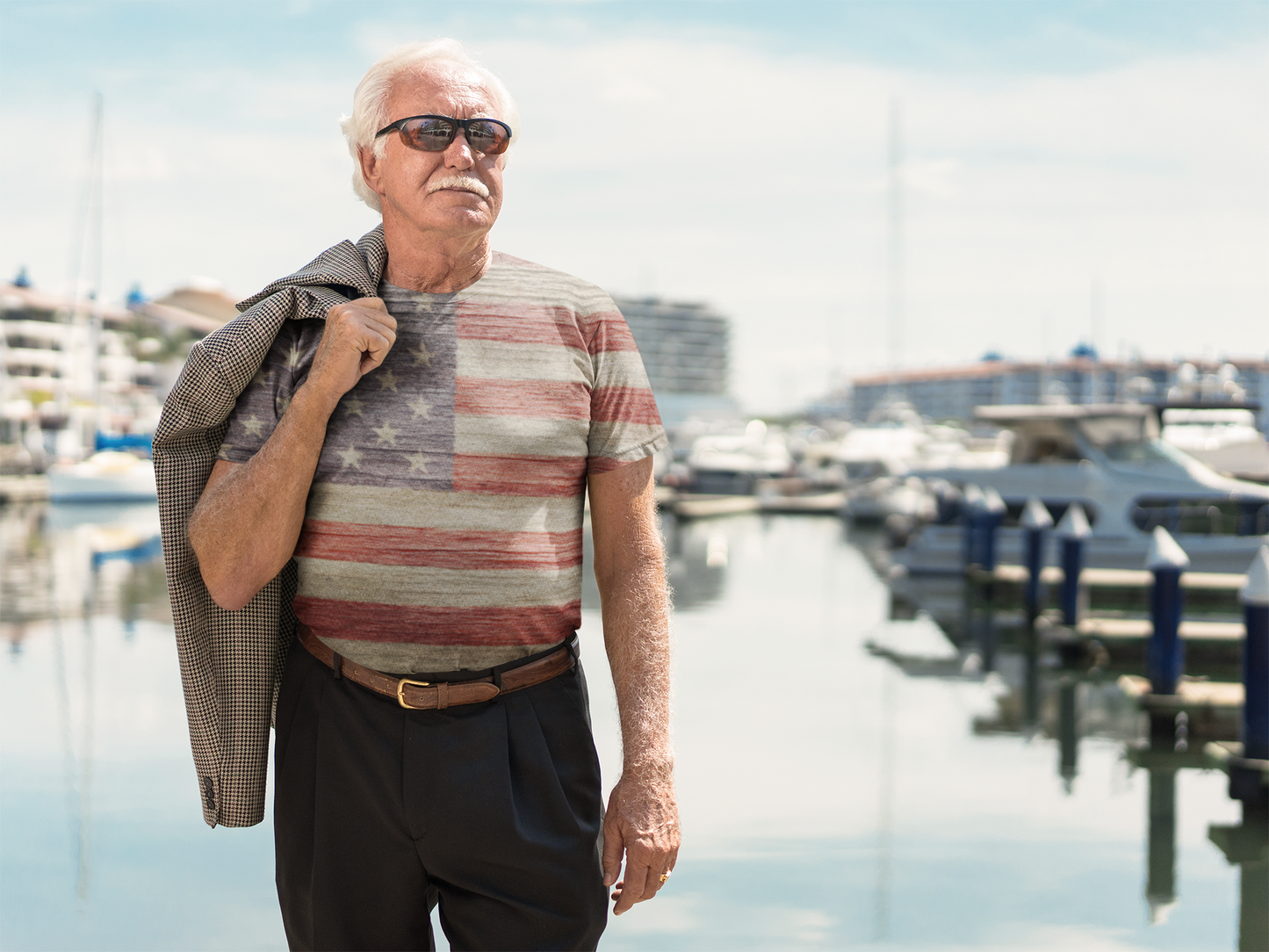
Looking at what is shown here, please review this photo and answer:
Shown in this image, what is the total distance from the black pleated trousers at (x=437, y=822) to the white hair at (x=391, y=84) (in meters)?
0.91

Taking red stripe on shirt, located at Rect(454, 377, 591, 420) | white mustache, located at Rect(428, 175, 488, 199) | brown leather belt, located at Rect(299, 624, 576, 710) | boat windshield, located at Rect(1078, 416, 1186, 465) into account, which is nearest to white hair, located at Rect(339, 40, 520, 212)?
white mustache, located at Rect(428, 175, 488, 199)

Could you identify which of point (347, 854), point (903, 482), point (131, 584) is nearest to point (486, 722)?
point (347, 854)

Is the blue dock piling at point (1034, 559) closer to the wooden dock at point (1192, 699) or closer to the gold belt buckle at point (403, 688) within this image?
the wooden dock at point (1192, 699)

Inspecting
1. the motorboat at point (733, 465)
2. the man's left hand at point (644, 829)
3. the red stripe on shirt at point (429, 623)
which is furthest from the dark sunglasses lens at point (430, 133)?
the motorboat at point (733, 465)

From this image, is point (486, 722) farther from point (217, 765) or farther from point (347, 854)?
point (217, 765)

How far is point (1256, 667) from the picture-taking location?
622 centimetres

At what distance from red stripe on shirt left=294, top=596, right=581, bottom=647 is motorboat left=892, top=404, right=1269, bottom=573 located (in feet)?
44.0

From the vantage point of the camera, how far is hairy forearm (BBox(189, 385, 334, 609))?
1.89 m

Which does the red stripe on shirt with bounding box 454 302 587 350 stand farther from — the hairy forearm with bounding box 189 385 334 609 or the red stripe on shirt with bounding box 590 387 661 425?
the hairy forearm with bounding box 189 385 334 609

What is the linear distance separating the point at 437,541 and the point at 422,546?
0.08ft

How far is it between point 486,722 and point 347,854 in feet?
1.03

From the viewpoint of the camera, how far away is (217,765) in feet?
7.15

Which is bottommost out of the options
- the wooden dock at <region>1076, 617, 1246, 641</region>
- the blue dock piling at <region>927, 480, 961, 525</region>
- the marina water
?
the marina water

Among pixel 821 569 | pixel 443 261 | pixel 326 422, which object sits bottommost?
pixel 821 569
